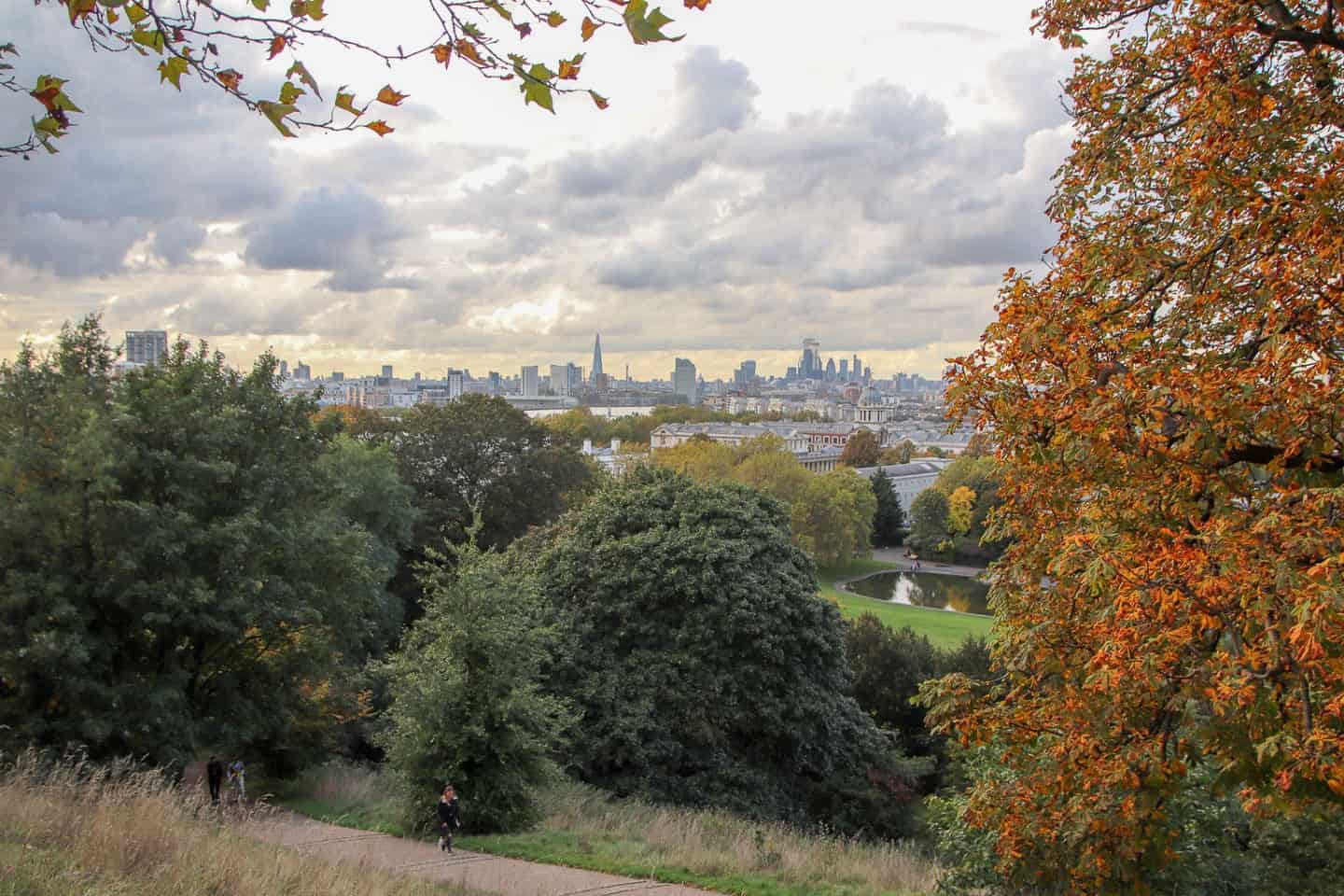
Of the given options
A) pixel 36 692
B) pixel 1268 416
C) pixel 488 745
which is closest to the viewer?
pixel 1268 416

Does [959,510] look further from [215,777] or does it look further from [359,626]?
[215,777]

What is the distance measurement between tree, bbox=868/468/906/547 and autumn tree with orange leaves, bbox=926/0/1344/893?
7279cm

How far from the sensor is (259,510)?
669 inches

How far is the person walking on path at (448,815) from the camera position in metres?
12.3

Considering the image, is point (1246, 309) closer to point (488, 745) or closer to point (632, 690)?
point (488, 745)

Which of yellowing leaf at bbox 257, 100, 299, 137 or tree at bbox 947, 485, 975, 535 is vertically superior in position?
yellowing leaf at bbox 257, 100, 299, 137

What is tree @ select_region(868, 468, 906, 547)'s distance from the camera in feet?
260

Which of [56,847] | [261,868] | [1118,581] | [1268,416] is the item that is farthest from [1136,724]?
[56,847]

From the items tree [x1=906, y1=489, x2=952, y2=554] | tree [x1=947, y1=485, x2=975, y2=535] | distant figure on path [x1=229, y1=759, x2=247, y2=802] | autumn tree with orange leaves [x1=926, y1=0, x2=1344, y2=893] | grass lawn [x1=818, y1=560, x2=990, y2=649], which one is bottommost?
grass lawn [x1=818, y1=560, x2=990, y2=649]

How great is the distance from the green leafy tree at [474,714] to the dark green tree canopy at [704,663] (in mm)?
4219

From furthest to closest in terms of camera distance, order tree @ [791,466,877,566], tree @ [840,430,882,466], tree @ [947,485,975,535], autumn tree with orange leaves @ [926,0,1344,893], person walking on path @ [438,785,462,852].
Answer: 1. tree @ [840,430,882,466]
2. tree @ [791,466,877,566]
3. tree @ [947,485,975,535]
4. person walking on path @ [438,785,462,852]
5. autumn tree with orange leaves @ [926,0,1344,893]

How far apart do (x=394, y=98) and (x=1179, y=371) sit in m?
4.44

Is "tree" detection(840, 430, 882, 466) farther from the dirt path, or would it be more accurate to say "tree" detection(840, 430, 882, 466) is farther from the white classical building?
the dirt path

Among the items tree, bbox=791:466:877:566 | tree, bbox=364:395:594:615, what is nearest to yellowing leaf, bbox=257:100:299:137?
tree, bbox=364:395:594:615
